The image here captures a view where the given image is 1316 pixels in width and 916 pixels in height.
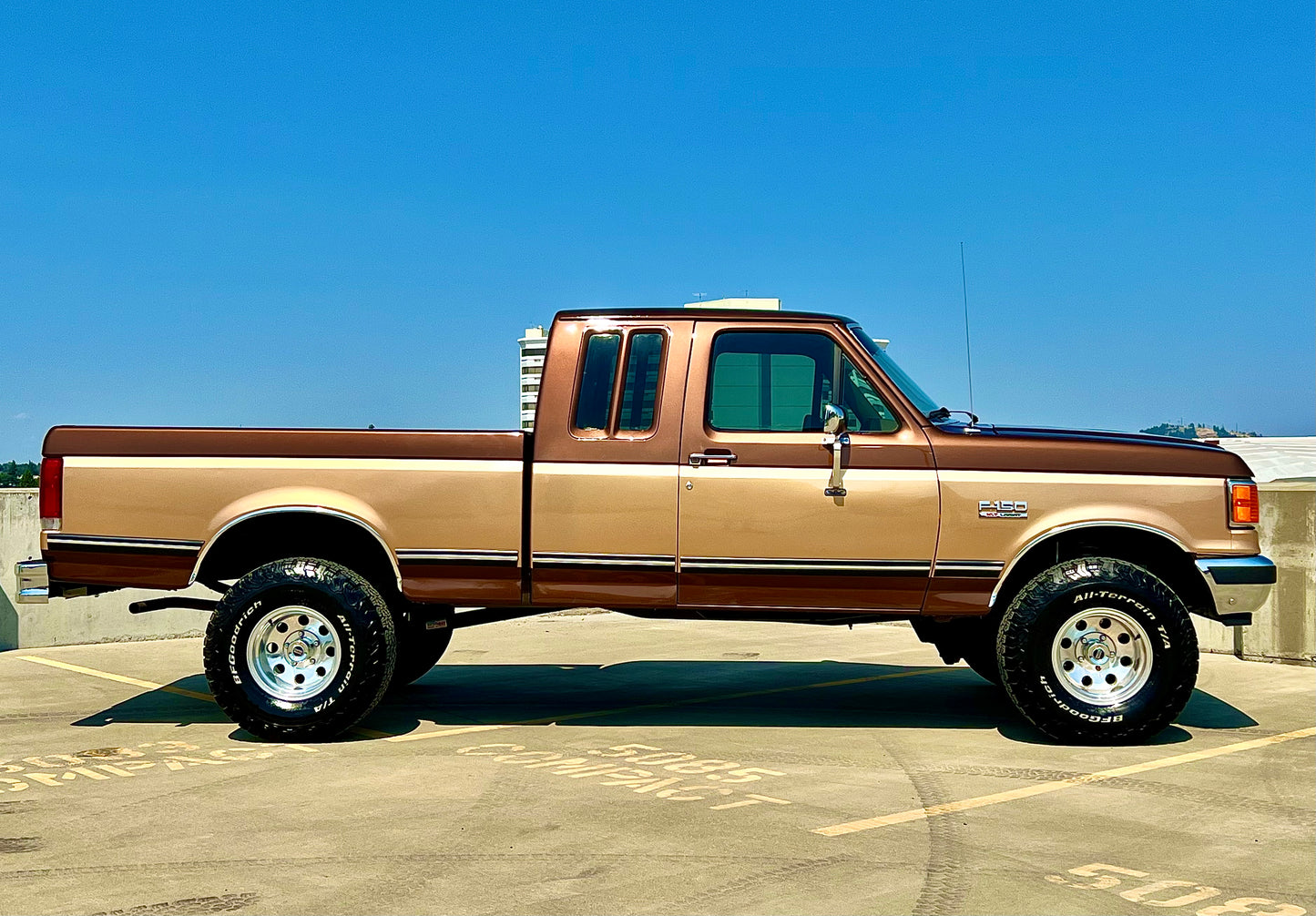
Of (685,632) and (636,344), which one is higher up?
(636,344)

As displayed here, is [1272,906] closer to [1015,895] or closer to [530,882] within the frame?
[1015,895]

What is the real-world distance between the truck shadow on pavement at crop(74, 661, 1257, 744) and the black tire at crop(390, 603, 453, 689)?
0.14m

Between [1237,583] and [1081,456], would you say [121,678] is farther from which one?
[1237,583]

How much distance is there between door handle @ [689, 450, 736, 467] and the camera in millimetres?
7449

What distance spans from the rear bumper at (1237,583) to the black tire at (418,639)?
4317 millimetres

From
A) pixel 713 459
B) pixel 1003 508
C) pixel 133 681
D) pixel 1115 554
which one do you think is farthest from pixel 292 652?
pixel 1115 554

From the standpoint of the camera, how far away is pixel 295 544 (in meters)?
7.98

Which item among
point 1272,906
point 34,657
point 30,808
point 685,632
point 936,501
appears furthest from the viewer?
point 685,632

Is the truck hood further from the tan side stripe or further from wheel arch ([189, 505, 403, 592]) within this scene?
the tan side stripe

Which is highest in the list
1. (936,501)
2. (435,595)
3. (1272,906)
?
(936,501)

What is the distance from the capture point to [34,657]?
1125 centimetres

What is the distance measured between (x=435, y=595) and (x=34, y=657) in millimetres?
5401

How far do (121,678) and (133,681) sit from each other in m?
0.21

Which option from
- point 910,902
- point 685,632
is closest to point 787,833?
point 910,902
